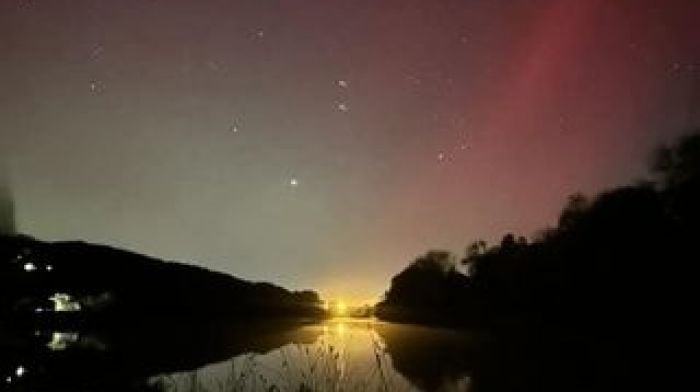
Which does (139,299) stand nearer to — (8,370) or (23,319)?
(23,319)

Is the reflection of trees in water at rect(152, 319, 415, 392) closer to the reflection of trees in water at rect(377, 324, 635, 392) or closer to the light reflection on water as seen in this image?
the light reflection on water

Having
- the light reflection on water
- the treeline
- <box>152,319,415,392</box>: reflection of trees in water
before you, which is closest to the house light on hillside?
the treeline

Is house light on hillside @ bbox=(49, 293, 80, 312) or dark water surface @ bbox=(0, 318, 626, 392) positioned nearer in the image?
dark water surface @ bbox=(0, 318, 626, 392)

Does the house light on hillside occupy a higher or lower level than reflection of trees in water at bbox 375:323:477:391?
higher

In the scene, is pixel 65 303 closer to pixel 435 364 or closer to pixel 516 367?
Answer: pixel 435 364

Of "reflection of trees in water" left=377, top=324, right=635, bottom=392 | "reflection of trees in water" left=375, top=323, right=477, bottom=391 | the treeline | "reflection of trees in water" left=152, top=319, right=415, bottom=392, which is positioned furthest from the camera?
the treeline

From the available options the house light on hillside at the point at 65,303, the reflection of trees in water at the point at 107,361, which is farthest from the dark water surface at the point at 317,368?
the house light on hillside at the point at 65,303

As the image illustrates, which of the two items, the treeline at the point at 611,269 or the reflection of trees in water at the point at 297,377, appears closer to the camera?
the reflection of trees in water at the point at 297,377

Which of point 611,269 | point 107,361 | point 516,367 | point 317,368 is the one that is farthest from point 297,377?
point 611,269

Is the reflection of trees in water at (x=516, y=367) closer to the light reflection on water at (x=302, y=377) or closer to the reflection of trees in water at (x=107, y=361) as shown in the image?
the light reflection on water at (x=302, y=377)

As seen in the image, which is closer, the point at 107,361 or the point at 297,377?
the point at 297,377

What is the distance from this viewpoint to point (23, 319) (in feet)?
240

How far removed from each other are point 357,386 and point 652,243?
5320 centimetres

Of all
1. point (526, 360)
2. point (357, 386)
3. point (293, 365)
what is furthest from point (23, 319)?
point (357, 386)
